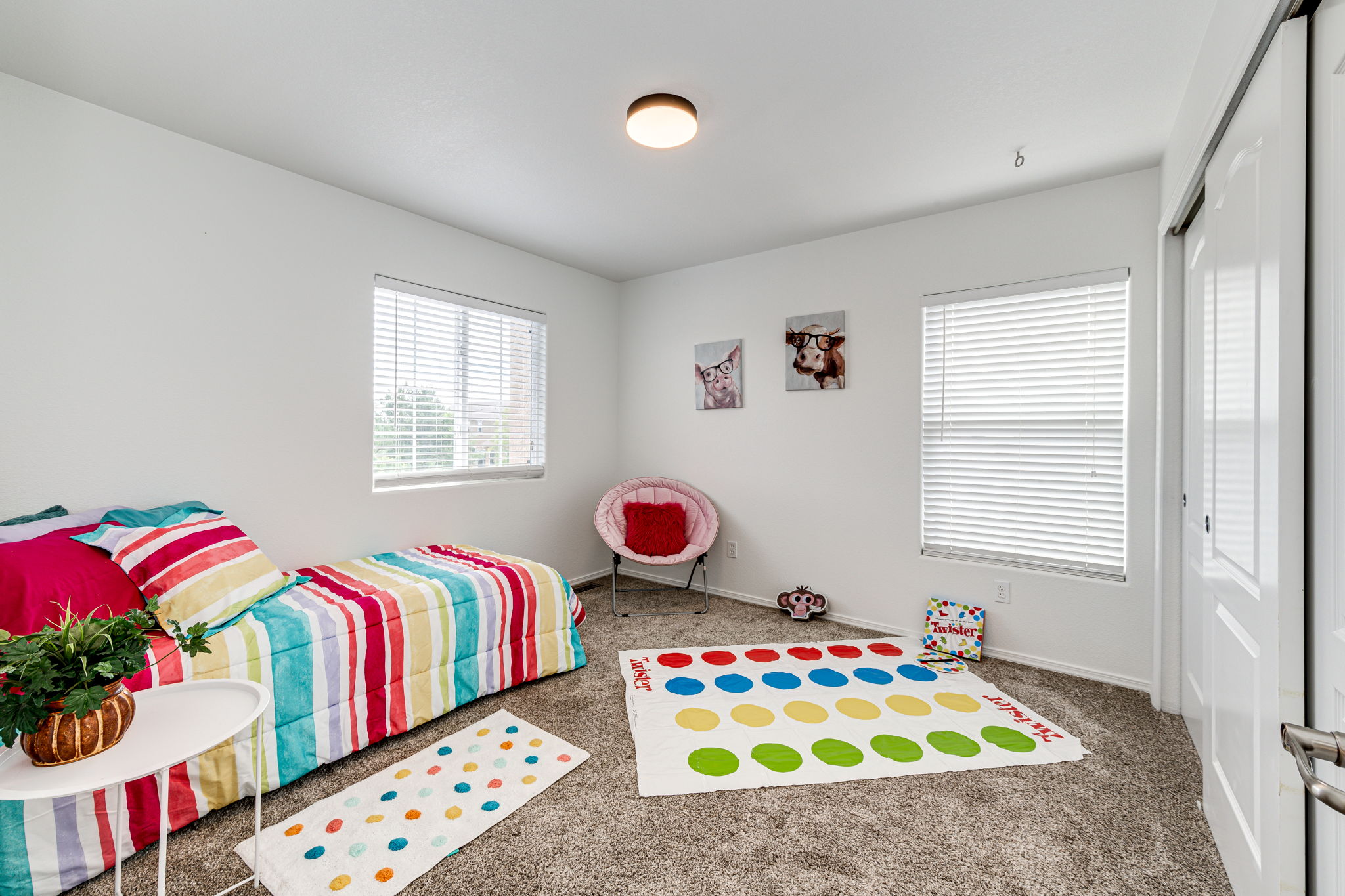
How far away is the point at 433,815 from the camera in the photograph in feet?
5.94

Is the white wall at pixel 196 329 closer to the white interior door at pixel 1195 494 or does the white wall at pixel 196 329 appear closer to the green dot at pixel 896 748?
the green dot at pixel 896 748

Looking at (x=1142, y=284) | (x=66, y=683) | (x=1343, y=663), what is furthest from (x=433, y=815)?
(x=1142, y=284)

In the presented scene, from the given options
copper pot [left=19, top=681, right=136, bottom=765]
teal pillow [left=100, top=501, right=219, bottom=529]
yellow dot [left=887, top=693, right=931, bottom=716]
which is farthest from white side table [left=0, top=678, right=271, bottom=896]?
yellow dot [left=887, top=693, right=931, bottom=716]

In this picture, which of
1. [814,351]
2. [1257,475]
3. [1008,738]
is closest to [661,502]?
[814,351]

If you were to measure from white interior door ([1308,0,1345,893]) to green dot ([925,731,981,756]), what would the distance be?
3.78 ft

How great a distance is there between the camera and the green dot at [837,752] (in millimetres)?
2117

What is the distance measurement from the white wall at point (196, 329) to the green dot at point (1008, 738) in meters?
2.95

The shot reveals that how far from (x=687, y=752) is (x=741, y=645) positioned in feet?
3.77

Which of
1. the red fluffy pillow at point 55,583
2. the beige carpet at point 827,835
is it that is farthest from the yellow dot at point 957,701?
the red fluffy pillow at point 55,583

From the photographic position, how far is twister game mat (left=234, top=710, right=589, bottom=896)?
62.1 inches

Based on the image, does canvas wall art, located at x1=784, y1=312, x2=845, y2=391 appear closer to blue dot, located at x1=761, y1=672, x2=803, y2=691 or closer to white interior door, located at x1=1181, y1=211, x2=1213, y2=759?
white interior door, located at x1=1181, y1=211, x2=1213, y2=759

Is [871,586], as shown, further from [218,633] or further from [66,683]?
[66,683]

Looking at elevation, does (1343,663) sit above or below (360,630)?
above

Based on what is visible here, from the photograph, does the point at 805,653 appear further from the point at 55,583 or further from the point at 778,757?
the point at 55,583
